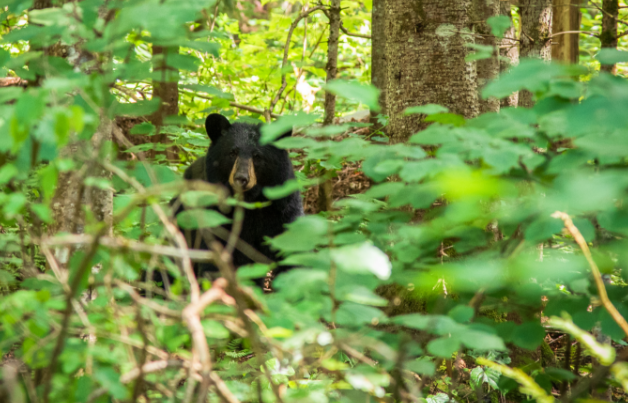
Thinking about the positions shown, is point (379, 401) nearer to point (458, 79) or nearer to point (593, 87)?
point (593, 87)

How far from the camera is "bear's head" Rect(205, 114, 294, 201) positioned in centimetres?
487

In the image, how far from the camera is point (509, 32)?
6988 millimetres

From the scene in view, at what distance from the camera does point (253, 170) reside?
486cm

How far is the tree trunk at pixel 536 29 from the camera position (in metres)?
4.20

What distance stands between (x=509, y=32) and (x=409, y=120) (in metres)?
4.33

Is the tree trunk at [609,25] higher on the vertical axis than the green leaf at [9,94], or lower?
higher

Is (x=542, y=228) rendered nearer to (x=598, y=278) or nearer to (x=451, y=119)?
(x=598, y=278)

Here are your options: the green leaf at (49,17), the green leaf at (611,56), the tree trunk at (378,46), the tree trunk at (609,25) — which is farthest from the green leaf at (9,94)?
the tree trunk at (378,46)

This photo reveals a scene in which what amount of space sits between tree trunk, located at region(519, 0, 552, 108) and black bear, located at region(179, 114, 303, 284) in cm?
217

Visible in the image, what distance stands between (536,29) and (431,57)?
1.37 metres

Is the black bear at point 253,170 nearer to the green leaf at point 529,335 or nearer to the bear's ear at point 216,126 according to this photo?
the bear's ear at point 216,126

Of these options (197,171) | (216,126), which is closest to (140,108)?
(216,126)

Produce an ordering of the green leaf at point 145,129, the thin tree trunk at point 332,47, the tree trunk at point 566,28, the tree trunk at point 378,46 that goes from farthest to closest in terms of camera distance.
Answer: the tree trunk at point 566,28, the tree trunk at point 378,46, the thin tree trunk at point 332,47, the green leaf at point 145,129

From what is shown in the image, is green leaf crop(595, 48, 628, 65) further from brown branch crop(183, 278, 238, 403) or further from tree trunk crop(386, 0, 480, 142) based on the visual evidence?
tree trunk crop(386, 0, 480, 142)
